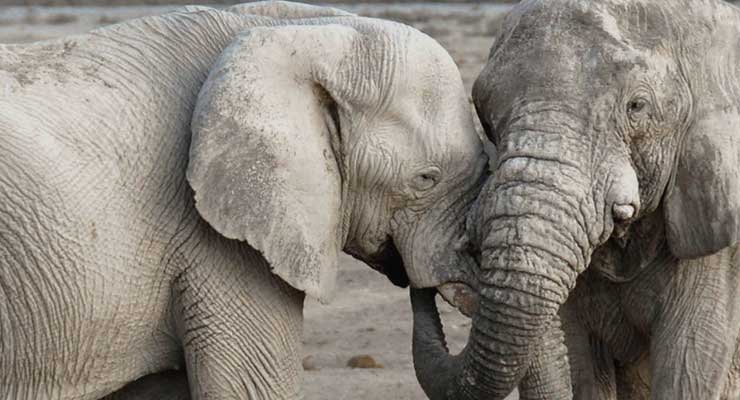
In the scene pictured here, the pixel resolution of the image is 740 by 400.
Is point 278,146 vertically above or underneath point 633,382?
above

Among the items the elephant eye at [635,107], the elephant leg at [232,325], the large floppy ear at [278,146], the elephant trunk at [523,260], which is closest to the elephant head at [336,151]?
the large floppy ear at [278,146]

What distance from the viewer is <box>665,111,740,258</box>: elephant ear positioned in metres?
6.23

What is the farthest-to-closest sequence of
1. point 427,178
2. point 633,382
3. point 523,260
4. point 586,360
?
point 633,382 → point 586,360 → point 427,178 → point 523,260

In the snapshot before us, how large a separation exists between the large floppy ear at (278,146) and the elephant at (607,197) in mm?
497

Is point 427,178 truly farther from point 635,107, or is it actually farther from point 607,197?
point 635,107

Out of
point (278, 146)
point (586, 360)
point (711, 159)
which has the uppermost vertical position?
point (278, 146)

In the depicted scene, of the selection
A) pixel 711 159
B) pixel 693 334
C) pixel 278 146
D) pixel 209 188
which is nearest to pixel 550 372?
pixel 693 334

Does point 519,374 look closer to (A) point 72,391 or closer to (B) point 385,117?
(B) point 385,117

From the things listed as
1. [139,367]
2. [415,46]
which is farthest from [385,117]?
[139,367]

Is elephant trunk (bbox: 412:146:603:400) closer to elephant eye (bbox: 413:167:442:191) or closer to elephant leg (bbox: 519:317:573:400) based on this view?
elephant eye (bbox: 413:167:442:191)

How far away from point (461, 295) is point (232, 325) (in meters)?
0.74

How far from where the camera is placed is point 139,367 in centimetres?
601

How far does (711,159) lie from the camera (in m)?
6.23

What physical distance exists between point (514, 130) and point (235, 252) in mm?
951
